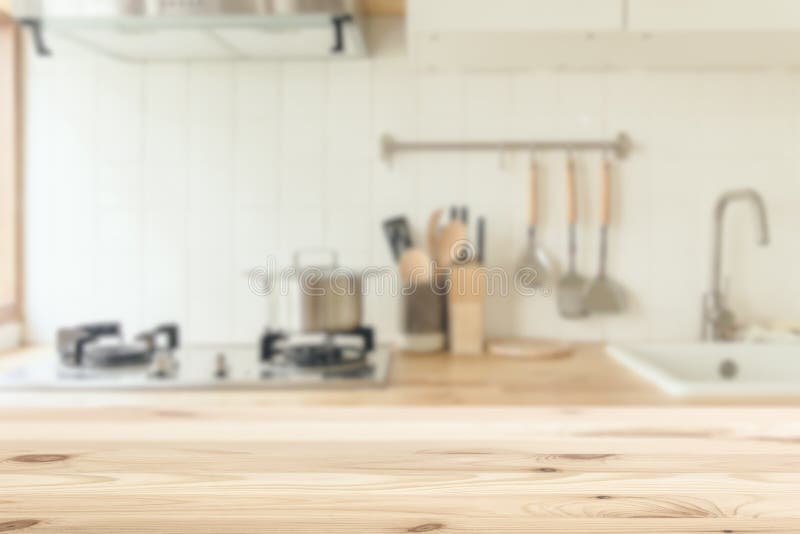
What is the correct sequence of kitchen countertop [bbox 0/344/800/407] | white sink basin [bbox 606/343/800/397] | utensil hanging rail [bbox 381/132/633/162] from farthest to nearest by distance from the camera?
1. utensil hanging rail [bbox 381/132/633/162]
2. white sink basin [bbox 606/343/800/397]
3. kitchen countertop [bbox 0/344/800/407]

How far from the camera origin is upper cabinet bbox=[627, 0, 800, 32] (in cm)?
138

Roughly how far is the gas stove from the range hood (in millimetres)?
636

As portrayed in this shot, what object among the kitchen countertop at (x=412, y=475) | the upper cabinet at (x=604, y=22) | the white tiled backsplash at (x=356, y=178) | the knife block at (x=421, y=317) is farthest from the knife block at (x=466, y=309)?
the kitchen countertop at (x=412, y=475)

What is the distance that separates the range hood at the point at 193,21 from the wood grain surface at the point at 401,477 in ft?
3.23

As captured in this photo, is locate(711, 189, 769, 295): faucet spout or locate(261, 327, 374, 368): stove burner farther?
locate(711, 189, 769, 295): faucet spout

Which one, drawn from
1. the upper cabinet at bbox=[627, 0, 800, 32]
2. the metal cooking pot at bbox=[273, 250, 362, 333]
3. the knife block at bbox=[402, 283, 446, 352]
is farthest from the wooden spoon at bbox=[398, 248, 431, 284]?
the upper cabinet at bbox=[627, 0, 800, 32]

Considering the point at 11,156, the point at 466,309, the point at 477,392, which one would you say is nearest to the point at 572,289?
the point at 466,309

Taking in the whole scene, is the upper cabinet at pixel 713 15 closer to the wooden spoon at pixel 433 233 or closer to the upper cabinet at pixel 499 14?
the upper cabinet at pixel 499 14

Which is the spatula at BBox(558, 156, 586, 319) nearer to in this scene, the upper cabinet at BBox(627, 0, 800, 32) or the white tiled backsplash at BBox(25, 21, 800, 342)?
the white tiled backsplash at BBox(25, 21, 800, 342)

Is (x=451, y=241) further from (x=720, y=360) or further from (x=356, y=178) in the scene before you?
(x=720, y=360)

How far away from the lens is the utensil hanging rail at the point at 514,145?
172cm

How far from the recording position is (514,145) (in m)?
1.72

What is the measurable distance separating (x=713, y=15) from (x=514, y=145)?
1.71 feet

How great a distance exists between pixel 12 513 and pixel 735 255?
172 centimetres
